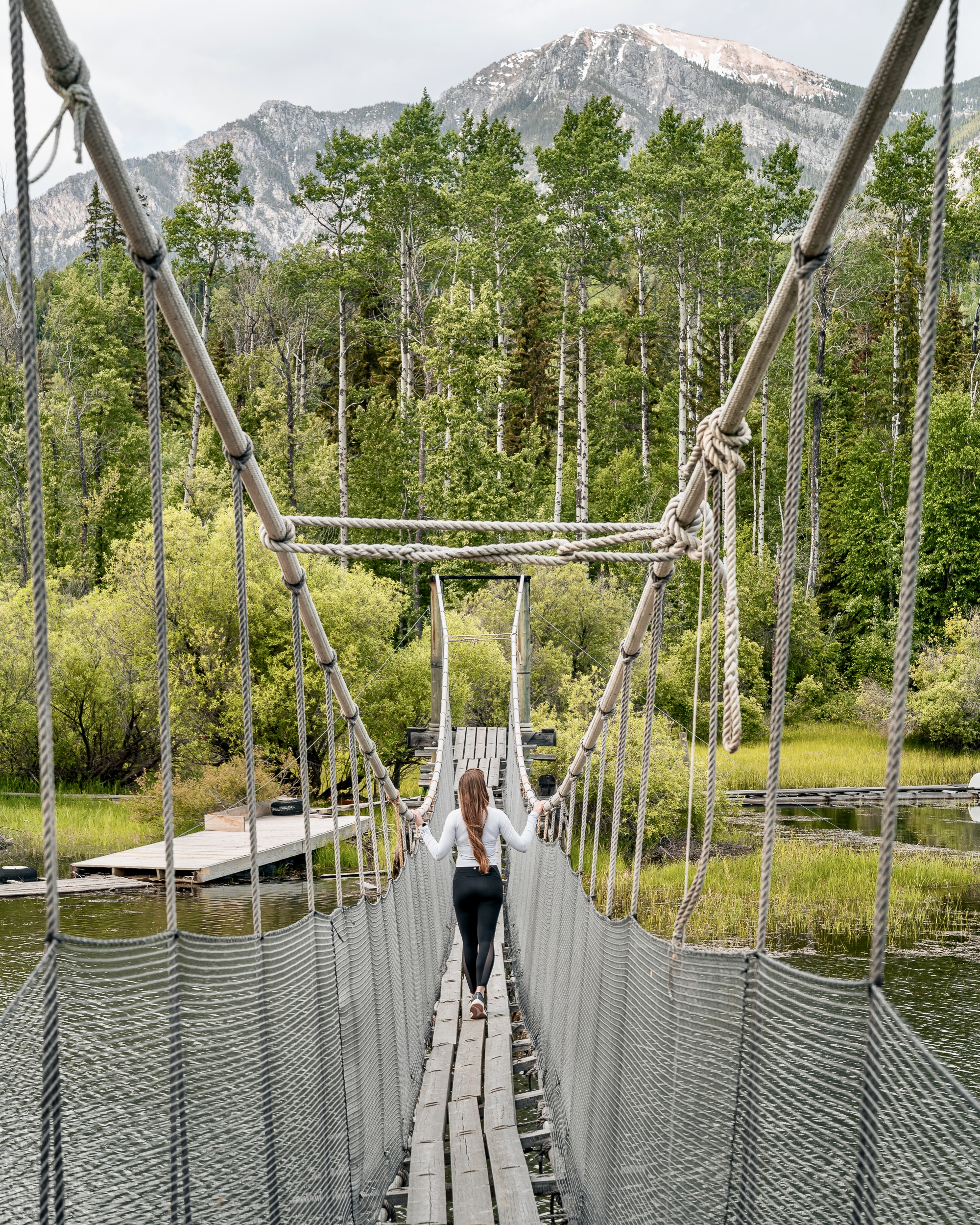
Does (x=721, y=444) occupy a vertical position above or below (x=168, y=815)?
above

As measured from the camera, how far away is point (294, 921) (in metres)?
8.05

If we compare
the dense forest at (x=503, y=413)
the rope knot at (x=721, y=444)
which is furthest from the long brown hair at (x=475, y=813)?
the dense forest at (x=503, y=413)

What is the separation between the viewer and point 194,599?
1214 cm

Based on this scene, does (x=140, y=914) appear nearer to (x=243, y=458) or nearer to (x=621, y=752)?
(x=621, y=752)

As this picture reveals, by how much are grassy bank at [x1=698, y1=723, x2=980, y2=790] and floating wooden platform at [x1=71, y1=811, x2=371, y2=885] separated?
217 inches

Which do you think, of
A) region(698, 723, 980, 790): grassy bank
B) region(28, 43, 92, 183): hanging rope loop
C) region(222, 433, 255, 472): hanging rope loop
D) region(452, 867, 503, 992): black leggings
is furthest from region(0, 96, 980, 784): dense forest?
region(28, 43, 92, 183): hanging rope loop

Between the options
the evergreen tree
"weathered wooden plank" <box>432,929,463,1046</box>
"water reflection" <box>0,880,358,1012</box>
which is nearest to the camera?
"weathered wooden plank" <box>432,929,463,1046</box>

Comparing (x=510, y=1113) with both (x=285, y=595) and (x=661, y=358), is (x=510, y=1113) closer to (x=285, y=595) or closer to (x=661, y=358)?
(x=285, y=595)

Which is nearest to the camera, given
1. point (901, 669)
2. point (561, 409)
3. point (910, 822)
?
point (901, 669)

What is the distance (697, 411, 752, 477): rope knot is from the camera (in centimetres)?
194

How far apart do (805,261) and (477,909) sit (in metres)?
2.87

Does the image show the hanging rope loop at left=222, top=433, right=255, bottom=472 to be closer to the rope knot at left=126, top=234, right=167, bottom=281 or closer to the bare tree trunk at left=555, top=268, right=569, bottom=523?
the rope knot at left=126, top=234, right=167, bottom=281

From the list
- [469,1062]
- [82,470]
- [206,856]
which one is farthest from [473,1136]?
[82,470]

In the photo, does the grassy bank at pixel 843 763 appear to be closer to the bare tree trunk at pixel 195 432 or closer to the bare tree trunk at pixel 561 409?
the bare tree trunk at pixel 561 409
